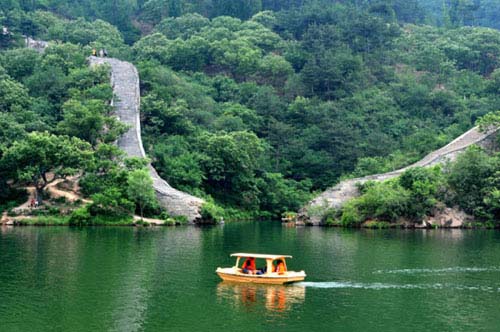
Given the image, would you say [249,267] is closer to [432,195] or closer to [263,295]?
[263,295]

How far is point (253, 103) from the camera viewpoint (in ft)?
270

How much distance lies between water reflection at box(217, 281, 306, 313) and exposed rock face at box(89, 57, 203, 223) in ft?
87.8

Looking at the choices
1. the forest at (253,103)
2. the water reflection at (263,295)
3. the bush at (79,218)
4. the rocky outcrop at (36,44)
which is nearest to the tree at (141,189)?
the forest at (253,103)

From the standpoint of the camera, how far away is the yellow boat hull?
32188mm

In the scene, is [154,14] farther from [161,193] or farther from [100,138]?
[161,193]

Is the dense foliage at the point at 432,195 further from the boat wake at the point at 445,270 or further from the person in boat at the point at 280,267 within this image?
the person in boat at the point at 280,267

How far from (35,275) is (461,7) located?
10121cm

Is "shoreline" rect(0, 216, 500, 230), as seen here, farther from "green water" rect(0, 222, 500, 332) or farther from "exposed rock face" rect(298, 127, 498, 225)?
"green water" rect(0, 222, 500, 332)

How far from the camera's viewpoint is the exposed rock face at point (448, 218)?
59438 millimetres

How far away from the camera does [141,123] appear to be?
240ft

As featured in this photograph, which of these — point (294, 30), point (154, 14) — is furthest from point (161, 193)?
point (154, 14)

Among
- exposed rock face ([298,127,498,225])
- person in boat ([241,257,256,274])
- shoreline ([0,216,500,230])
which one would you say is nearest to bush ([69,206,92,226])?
shoreline ([0,216,500,230])

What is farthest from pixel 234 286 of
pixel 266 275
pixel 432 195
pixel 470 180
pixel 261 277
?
pixel 470 180

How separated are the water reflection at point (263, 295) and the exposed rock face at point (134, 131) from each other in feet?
87.8
